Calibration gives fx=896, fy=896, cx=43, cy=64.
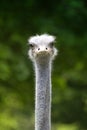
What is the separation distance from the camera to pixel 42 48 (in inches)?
193

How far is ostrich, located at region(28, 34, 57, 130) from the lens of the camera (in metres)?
4.98

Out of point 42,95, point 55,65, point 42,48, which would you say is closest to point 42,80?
point 42,95

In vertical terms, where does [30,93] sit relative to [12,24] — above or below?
below

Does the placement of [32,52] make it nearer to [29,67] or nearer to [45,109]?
[45,109]

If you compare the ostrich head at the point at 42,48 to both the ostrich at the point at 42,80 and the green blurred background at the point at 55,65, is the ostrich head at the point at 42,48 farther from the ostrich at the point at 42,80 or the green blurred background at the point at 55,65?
the green blurred background at the point at 55,65

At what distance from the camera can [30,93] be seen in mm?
9062

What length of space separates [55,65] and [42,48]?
4308 millimetres

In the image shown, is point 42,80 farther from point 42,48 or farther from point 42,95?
point 42,48

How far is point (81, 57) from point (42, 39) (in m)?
4.10

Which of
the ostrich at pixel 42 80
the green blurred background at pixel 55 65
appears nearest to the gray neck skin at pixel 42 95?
the ostrich at pixel 42 80

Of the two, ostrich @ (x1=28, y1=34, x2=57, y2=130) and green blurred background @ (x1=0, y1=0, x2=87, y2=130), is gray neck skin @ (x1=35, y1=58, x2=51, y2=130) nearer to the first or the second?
ostrich @ (x1=28, y1=34, x2=57, y2=130)

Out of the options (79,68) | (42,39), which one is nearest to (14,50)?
(79,68)

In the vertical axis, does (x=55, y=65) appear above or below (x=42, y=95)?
above

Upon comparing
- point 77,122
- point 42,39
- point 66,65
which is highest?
point 66,65
